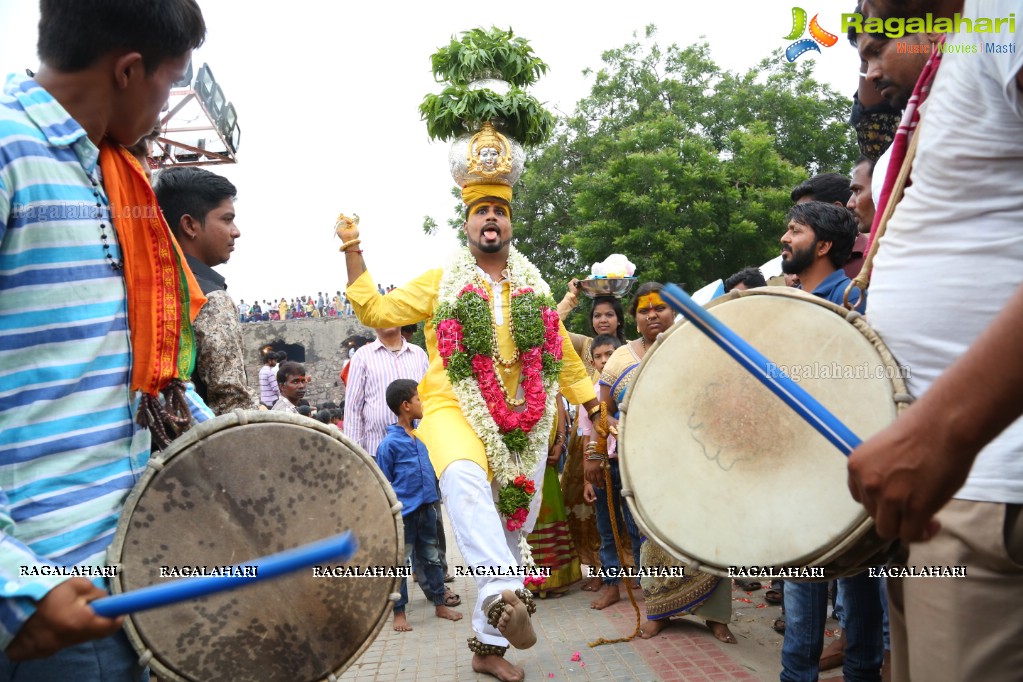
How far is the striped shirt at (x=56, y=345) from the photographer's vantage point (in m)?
1.72

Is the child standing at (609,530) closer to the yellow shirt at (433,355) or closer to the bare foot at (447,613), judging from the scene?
the bare foot at (447,613)

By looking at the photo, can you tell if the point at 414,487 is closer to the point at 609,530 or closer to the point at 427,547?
the point at 427,547

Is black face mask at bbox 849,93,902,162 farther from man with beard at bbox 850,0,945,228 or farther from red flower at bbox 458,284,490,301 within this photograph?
red flower at bbox 458,284,490,301

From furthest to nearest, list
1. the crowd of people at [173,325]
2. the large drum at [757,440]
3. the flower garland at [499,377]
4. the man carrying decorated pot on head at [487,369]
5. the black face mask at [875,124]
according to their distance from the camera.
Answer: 1. the flower garland at [499,377]
2. the man carrying decorated pot on head at [487,369]
3. the black face mask at [875,124]
4. the large drum at [757,440]
5. the crowd of people at [173,325]

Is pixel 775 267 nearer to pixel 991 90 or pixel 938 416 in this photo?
pixel 991 90

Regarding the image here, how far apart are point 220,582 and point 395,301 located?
3406mm

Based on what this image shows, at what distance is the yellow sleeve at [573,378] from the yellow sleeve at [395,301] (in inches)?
37.9

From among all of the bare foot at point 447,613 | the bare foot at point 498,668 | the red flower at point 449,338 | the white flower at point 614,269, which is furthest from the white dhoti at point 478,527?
the white flower at point 614,269

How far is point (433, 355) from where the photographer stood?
197 inches

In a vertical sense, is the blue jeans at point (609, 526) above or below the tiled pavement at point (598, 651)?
above

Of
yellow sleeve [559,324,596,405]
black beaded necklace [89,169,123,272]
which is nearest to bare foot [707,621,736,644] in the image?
yellow sleeve [559,324,596,405]

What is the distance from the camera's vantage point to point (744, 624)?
535cm

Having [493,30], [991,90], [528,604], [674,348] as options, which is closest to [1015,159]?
[991,90]

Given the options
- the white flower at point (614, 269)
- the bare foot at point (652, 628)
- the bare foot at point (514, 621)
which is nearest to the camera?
the bare foot at point (514, 621)
